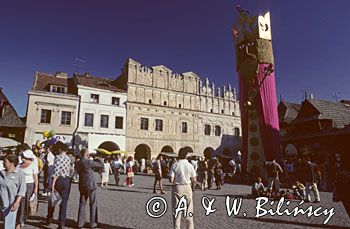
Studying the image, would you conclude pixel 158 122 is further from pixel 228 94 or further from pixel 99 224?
pixel 99 224

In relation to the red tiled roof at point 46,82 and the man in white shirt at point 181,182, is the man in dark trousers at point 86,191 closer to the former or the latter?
the man in white shirt at point 181,182

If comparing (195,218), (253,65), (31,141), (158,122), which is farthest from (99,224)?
(158,122)

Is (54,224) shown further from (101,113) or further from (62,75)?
(62,75)

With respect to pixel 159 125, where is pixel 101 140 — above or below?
below

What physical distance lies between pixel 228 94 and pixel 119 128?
16.0 meters

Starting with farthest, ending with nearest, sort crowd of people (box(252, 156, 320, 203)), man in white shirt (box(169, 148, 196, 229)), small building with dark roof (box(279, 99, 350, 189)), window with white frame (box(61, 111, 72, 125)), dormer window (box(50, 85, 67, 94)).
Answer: dormer window (box(50, 85, 67, 94)), window with white frame (box(61, 111, 72, 125)), small building with dark roof (box(279, 99, 350, 189)), crowd of people (box(252, 156, 320, 203)), man in white shirt (box(169, 148, 196, 229))

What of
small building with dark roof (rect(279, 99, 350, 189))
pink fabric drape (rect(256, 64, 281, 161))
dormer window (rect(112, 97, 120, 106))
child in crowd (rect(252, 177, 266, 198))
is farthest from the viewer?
dormer window (rect(112, 97, 120, 106))

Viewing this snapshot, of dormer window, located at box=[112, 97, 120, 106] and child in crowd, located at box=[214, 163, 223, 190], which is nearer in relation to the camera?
child in crowd, located at box=[214, 163, 223, 190]

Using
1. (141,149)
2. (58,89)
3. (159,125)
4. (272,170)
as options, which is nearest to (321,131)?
(272,170)

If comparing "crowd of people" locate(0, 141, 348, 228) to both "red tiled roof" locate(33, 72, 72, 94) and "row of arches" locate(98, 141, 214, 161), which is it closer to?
"red tiled roof" locate(33, 72, 72, 94)

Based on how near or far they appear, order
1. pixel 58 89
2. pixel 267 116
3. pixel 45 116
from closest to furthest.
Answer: pixel 267 116 → pixel 45 116 → pixel 58 89

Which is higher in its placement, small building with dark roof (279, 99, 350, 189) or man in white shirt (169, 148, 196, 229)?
small building with dark roof (279, 99, 350, 189)

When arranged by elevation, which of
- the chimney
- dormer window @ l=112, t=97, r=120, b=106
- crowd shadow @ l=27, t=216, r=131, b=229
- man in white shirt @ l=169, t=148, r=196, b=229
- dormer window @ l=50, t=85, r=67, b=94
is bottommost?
crowd shadow @ l=27, t=216, r=131, b=229

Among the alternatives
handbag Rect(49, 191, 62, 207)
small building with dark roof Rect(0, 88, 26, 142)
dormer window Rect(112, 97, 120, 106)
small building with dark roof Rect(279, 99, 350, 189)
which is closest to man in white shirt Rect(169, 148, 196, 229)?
handbag Rect(49, 191, 62, 207)
